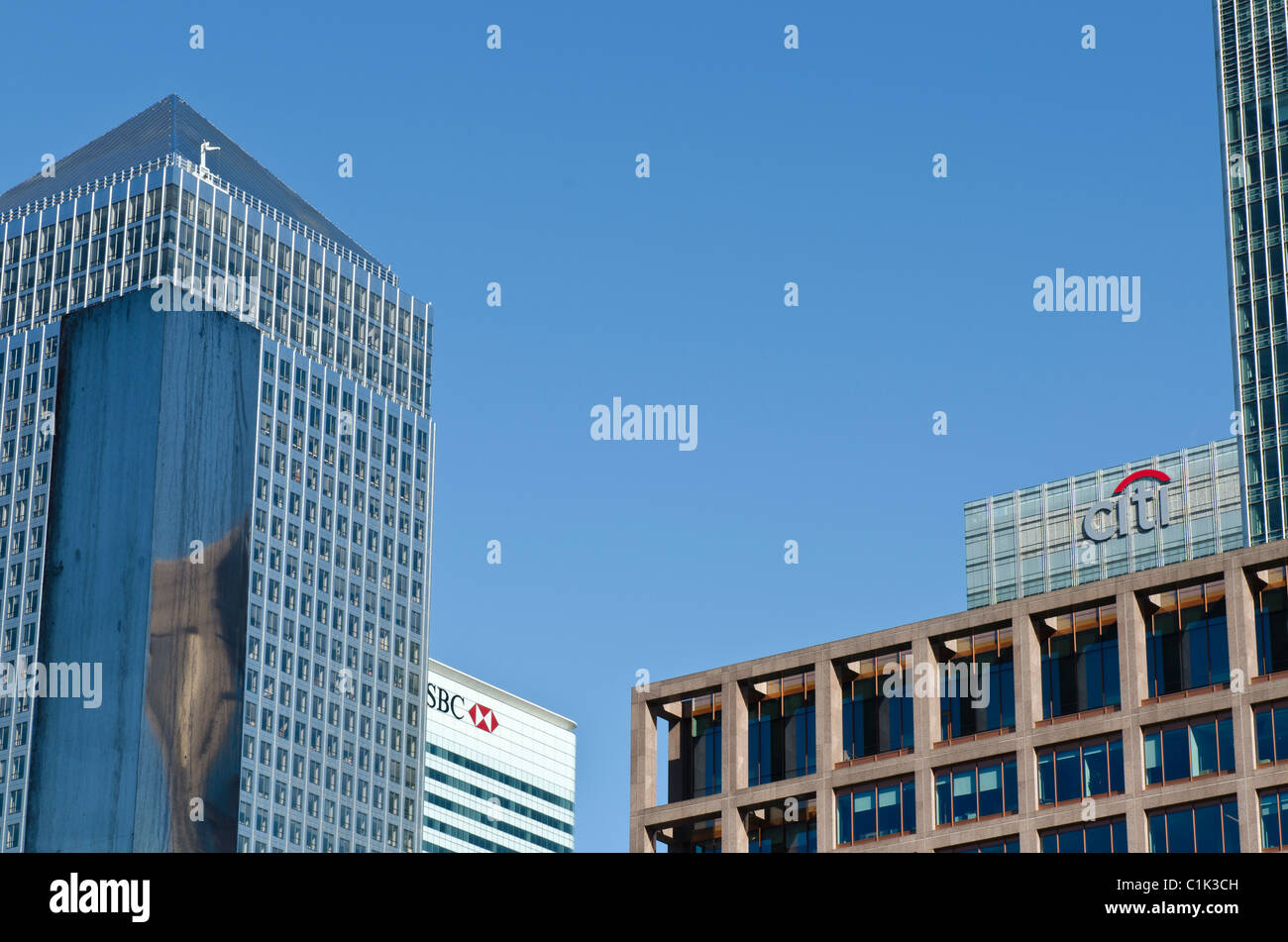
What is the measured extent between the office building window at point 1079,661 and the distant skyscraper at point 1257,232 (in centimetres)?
5394

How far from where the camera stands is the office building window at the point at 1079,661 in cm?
9188

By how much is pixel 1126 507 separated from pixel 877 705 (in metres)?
78.4

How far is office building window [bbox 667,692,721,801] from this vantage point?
102 metres

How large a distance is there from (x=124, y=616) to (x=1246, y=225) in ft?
340

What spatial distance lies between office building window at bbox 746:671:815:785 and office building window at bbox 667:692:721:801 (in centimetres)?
201

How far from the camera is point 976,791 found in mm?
93188

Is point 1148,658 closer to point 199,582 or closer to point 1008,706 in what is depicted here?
point 1008,706

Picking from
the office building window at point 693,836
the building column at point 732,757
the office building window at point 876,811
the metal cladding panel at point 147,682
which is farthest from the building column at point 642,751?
the metal cladding panel at point 147,682

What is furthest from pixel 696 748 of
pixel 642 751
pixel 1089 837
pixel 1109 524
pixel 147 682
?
pixel 147 682

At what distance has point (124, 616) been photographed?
639 feet

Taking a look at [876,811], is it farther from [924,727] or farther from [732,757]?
[732,757]
